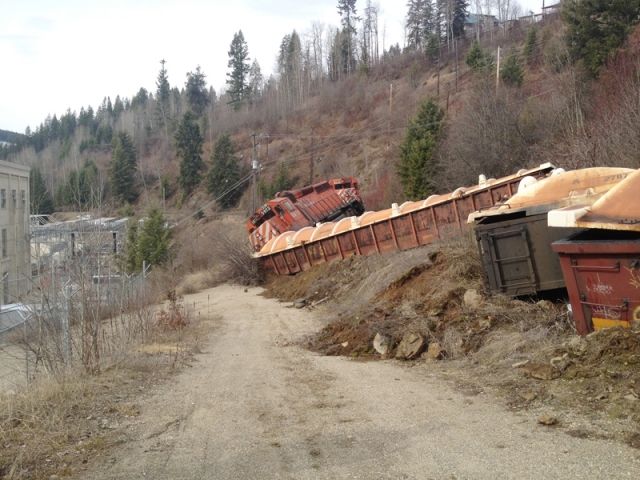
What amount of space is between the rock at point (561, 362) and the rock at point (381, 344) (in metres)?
3.74

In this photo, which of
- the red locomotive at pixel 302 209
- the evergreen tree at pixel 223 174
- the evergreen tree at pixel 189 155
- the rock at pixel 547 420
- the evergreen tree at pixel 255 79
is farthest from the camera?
the evergreen tree at pixel 255 79

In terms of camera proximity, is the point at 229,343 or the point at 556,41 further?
the point at 556,41

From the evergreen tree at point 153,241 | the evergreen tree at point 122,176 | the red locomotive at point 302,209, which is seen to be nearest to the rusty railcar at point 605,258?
the red locomotive at point 302,209

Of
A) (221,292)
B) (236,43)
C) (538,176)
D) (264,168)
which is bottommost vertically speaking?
(221,292)

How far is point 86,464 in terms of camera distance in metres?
5.26

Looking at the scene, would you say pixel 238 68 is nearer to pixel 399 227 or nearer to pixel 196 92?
pixel 196 92

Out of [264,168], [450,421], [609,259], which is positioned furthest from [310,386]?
[264,168]

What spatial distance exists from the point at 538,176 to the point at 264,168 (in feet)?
188

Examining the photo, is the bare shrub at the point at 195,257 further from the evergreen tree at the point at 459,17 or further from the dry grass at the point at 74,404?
the evergreen tree at the point at 459,17

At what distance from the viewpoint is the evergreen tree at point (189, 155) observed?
78.4 meters

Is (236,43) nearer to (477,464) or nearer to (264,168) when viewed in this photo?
(264,168)

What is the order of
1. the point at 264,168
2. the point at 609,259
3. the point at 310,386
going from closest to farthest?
the point at 609,259 < the point at 310,386 < the point at 264,168

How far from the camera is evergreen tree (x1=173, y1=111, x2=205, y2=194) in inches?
3088

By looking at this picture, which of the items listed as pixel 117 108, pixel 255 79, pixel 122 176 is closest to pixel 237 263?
pixel 122 176
